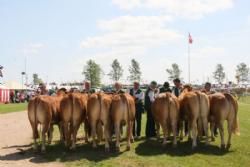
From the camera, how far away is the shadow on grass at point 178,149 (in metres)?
12.0

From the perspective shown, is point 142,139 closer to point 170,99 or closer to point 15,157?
point 170,99

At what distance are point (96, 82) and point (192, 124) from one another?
272 feet

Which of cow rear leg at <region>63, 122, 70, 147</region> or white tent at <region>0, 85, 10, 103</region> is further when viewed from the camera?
white tent at <region>0, 85, 10, 103</region>

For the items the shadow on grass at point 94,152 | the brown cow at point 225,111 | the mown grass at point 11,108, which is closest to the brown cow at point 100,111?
the shadow on grass at point 94,152

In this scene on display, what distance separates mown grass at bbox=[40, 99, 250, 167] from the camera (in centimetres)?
1080

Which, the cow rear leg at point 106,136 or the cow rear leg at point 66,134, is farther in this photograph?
the cow rear leg at point 66,134

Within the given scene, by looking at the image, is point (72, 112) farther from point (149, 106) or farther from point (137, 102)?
point (149, 106)

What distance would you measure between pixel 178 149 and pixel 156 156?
1272 mm

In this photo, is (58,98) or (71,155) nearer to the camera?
(71,155)

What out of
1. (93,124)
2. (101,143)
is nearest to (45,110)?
(93,124)

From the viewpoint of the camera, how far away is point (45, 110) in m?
12.6

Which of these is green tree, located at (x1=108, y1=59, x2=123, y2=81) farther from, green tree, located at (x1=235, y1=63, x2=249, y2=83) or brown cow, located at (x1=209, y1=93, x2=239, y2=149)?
brown cow, located at (x1=209, y1=93, x2=239, y2=149)

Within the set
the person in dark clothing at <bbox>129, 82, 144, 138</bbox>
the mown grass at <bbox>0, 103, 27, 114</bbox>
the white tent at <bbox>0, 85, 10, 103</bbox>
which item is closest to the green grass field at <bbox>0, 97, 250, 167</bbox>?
the person in dark clothing at <bbox>129, 82, 144, 138</bbox>

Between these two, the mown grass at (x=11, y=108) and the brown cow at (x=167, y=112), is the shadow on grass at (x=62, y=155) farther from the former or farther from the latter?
the mown grass at (x=11, y=108)
